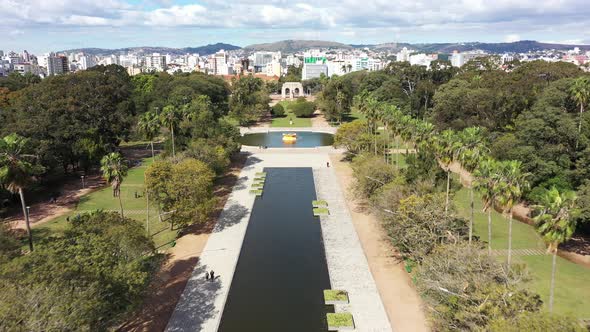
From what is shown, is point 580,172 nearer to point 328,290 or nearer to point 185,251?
point 328,290

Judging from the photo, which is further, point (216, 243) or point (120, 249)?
point (216, 243)

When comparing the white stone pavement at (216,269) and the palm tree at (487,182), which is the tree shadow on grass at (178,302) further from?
the palm tree at (487,182)

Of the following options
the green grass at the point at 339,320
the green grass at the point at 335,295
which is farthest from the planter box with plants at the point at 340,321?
the green grass at the point at 335,295

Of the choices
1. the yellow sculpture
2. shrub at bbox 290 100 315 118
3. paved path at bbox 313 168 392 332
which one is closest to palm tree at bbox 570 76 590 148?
paved path at bbox 313 168 392 332

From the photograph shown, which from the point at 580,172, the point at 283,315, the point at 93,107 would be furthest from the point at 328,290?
the point at 93,107

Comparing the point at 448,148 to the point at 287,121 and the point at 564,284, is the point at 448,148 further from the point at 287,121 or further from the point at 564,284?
the point at 287,121

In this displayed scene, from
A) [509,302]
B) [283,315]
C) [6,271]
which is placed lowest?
[283,315]
